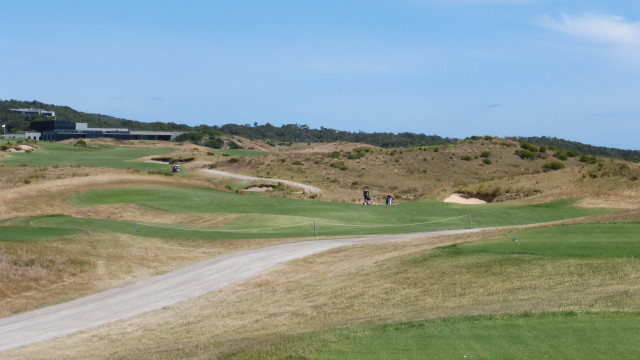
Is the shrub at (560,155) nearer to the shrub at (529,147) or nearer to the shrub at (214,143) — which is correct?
the shrub at (529,147)

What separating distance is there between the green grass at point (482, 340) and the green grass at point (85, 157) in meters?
74.6

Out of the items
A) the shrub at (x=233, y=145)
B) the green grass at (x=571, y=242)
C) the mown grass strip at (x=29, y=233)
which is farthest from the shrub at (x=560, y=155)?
the green grass at (x=571, y=242)

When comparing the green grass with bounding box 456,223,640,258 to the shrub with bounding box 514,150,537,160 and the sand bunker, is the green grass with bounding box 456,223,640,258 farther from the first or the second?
the shrub with bounding box 514,150,537,160

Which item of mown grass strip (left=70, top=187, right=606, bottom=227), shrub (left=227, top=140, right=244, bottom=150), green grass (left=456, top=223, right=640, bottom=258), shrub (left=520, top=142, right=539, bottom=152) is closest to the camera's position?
green grass (left=456, top=223, right=640, bottom=258)

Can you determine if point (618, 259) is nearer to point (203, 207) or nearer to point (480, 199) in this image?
point (203, 207)

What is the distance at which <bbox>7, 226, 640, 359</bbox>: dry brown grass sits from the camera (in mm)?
14969

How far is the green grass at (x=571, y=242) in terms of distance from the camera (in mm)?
20234

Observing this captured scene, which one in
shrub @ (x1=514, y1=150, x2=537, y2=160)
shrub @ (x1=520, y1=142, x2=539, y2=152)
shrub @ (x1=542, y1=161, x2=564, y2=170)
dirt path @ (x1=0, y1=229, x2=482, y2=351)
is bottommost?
dirt path @ (x1=0, y1=229, x2=482, y2=351)

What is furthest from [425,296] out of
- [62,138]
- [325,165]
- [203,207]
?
[62,138]

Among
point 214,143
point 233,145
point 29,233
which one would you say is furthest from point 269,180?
point 233,145

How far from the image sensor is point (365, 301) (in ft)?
62.5

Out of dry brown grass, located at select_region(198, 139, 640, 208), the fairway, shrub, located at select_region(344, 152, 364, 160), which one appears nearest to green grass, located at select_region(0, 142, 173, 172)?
dry brown grass, located at select_region(198, 139, 640, 208)

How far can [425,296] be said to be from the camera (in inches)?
723

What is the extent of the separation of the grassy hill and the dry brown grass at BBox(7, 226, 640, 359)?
0.24 feet
